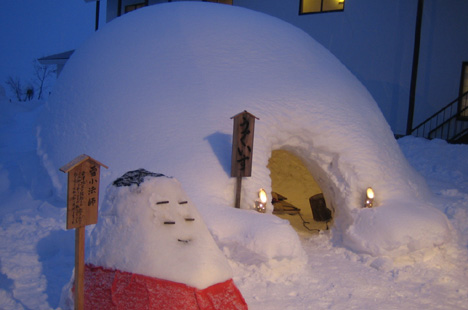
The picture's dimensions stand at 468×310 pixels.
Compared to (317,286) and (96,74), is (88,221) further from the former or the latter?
(96,74)

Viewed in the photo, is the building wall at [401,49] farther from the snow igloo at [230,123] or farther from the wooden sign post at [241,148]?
the wooden sign post at [241,148]

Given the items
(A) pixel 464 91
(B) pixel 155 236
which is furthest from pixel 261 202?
(A) pixel 464 91

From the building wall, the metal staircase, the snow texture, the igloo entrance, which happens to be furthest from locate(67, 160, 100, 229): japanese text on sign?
the building wall

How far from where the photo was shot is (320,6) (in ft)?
37.8

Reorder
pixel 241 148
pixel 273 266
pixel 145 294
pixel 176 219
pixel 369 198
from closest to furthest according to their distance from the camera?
pixel 145 294 < pixel 176 219 < pixel 273 266 < pixel 241 148 < pixel 369 198

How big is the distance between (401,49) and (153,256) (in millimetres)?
9657

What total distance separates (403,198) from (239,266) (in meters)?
2.59

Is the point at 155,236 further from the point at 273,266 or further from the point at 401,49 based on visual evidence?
the point at 401,49

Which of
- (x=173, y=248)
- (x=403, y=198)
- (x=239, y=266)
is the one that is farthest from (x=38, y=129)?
(x=403, y=198)

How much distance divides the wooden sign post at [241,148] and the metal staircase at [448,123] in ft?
22.0

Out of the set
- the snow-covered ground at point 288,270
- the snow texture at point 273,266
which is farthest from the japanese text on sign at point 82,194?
the snow-covered ground at point 288,270

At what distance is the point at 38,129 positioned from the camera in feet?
22.4

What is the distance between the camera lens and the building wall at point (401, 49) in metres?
10.1

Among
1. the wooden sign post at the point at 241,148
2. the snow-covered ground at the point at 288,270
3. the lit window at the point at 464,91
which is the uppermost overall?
the lit window at the point at 464,91
